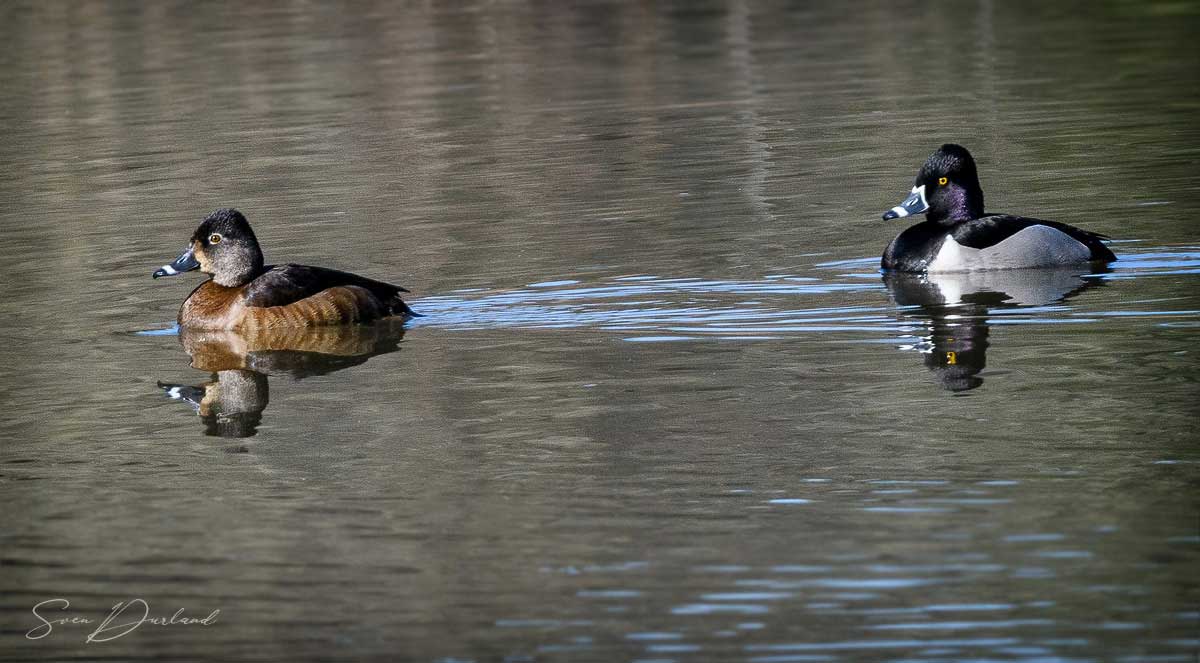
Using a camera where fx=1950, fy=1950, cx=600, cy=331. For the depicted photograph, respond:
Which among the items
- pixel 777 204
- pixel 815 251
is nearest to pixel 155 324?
pixel 815 251

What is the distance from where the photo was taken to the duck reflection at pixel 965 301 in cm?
1132

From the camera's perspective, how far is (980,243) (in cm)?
1441

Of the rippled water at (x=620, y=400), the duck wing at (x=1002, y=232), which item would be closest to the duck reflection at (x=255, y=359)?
the rippled water at (x=620, y=400)

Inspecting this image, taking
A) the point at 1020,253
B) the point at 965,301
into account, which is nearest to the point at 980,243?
the point at 1020,253

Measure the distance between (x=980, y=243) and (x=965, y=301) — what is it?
3.70 ft

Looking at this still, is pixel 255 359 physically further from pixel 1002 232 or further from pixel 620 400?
pixel 1002 232

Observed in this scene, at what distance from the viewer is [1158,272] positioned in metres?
13.7

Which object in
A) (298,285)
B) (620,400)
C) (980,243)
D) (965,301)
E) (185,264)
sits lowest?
(965,301)

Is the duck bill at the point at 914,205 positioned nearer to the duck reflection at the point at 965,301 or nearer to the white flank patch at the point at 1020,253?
the white flank patch at the point at 1020,253

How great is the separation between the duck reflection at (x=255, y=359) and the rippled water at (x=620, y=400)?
4 cm

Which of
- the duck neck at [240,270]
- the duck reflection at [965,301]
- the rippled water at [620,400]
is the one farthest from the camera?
the duck neck at [240,270]

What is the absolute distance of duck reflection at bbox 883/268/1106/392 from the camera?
1132 cm

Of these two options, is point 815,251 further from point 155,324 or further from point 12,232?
point 12,232
